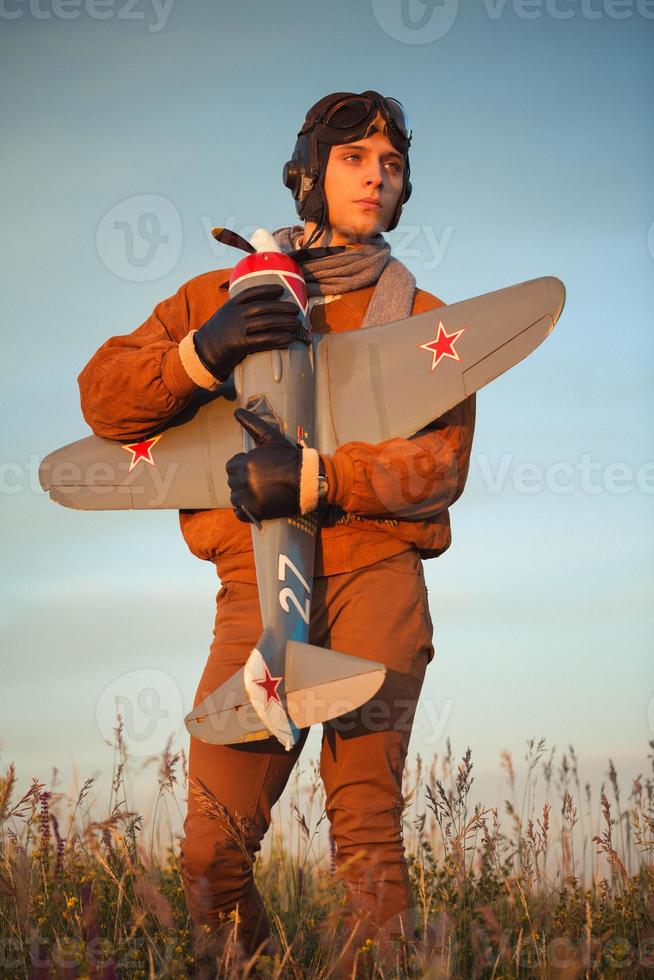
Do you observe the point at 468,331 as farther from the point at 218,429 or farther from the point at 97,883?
the point at 97,883

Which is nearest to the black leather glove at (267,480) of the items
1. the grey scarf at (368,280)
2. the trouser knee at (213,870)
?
the grey scarf at (368,280)

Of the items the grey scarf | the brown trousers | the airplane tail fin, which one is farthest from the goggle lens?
the airplane tail fin

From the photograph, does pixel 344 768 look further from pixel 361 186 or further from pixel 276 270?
pixel 361 186

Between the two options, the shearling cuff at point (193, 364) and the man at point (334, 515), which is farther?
the shearling cuff at point (193, 364)

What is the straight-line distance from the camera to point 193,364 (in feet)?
11.3

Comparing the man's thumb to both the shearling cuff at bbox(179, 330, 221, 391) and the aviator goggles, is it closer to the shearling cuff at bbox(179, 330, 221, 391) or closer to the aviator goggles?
the shearling cuff at bbox(179, 330, 221, 391)

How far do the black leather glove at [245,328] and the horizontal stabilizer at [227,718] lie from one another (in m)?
0.97

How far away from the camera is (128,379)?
352cm

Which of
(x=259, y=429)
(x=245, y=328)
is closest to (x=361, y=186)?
(x=245, y=328)

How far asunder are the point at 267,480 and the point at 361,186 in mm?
1204

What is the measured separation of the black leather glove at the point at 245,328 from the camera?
3422mm

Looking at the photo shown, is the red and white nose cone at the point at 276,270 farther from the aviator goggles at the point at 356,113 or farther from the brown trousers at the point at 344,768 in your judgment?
the brown trousers at the point at 344,768

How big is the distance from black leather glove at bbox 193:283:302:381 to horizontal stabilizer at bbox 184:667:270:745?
0.97m

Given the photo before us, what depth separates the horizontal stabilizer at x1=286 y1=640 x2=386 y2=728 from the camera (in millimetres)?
2908
